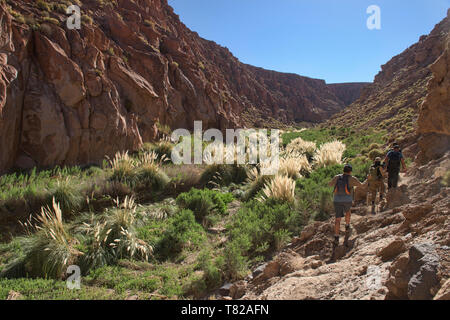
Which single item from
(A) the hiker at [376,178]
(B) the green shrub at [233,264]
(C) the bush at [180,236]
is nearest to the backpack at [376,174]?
(A) the hiker at [376,178]

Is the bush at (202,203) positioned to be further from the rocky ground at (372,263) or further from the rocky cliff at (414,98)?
the rocky cliff at (414,98)

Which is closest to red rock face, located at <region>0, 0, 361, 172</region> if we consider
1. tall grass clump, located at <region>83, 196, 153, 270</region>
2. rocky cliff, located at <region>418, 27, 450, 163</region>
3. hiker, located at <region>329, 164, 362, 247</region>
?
tall grass clump, located at <region>83, 196, 153, 270</region>

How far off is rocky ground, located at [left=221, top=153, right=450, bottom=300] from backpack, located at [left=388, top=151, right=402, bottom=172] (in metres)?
0.87

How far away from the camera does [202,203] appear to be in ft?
22.5

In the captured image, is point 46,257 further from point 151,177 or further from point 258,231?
point 151,177

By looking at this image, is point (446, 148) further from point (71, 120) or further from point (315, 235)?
point (71, 120)

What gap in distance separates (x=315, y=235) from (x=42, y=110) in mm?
9761

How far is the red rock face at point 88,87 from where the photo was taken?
873 centimetres

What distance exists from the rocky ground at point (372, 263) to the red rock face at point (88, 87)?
8.82 m

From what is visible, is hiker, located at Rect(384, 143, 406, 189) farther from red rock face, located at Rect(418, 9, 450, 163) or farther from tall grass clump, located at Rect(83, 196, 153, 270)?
tall grass clump, located at Rect(83, 196, 153, 270)

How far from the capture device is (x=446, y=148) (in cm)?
794

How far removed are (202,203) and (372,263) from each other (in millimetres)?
4340
